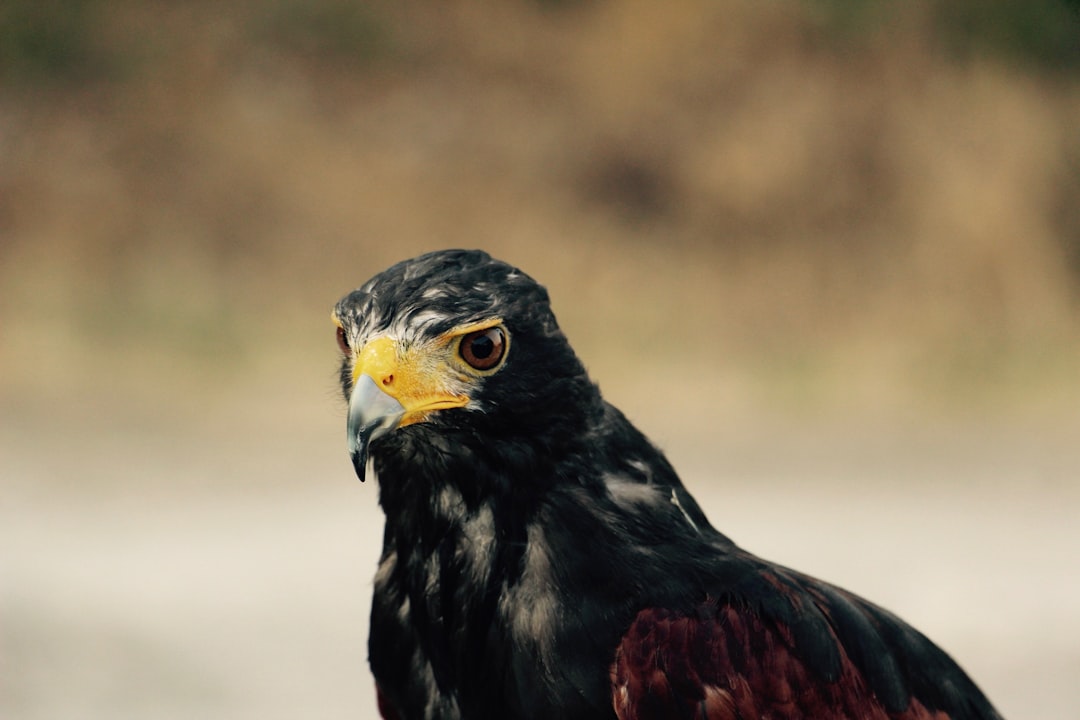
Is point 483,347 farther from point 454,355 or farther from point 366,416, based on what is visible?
point 366,416

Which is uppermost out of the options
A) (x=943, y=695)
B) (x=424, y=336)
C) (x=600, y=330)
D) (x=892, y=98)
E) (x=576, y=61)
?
(x=576, y=61)

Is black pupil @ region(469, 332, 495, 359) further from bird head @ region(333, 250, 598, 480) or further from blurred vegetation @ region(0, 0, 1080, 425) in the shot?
blurred vegetation @ region(0, 0, 1080, 425)

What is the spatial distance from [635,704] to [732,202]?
44.2 ft

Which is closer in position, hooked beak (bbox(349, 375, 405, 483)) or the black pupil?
hooked beak (bbox(349, 375, 405, 483))

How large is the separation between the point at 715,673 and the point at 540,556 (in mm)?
500

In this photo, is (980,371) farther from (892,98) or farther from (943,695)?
(943,695)

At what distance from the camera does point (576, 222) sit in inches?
621

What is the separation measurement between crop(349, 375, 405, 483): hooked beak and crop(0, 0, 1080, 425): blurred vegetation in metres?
11.7

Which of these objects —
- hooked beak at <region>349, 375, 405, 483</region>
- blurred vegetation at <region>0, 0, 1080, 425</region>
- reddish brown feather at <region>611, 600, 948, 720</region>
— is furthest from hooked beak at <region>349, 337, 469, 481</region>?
blurred vegetation at <region>0, 0, 1080, 425</region>

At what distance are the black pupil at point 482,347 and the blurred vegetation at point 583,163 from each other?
11.6m

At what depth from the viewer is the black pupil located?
311 cm

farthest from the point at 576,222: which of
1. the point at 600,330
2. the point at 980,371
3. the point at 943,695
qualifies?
the point at 943,695

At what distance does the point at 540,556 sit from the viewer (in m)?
3.23

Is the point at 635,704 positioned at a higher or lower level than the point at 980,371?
lower
